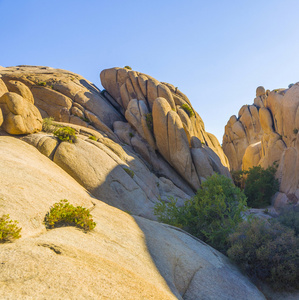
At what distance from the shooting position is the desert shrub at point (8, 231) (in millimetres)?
7516

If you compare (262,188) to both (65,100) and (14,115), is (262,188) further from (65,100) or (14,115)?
(14,115)

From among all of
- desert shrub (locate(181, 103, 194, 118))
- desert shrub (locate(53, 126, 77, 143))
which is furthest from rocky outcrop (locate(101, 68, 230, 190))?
desert shrub (locate(53, 126, 77, 143))

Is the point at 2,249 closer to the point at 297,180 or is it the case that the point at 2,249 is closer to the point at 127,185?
the point at 127,185

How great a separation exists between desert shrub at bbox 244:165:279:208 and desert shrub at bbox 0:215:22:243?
40810 millimetres

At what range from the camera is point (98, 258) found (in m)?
7.83

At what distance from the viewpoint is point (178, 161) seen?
38.4 metres

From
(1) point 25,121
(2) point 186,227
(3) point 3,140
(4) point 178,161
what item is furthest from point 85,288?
(4) point 178,161

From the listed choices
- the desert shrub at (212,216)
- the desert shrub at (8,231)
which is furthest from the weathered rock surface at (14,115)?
the desert shrub at (8,231)

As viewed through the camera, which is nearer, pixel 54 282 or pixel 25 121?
pixel 54 282

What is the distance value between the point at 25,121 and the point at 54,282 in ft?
62.6

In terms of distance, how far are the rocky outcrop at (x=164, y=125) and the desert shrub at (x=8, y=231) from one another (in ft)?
101

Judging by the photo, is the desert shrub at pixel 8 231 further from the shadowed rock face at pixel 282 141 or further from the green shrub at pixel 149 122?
the shadowed rock face at pixel 282 141

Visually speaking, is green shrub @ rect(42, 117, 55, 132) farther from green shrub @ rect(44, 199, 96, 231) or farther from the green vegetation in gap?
the green vegetation in gap

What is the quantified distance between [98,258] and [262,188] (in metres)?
41.3
